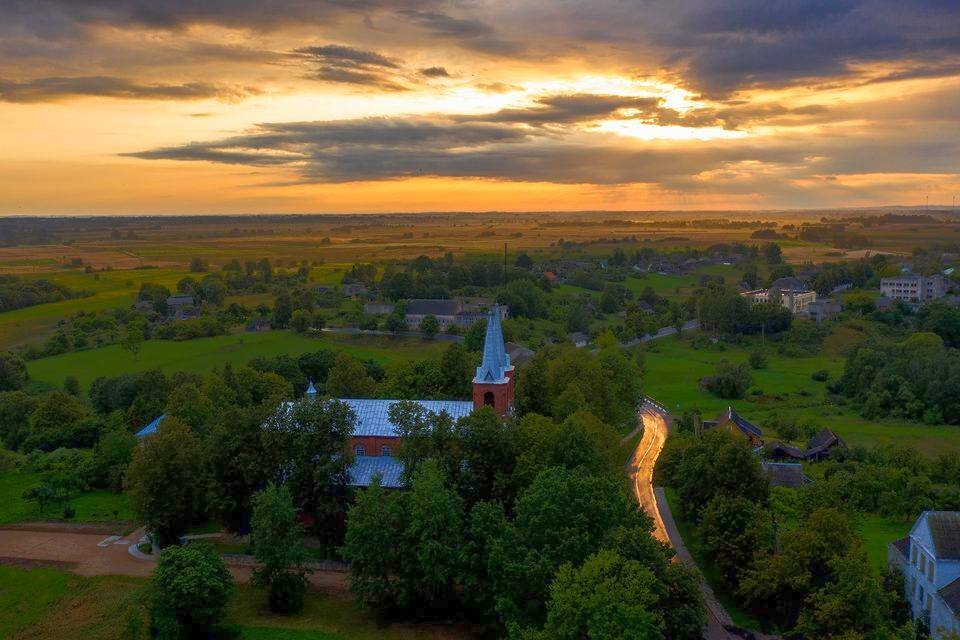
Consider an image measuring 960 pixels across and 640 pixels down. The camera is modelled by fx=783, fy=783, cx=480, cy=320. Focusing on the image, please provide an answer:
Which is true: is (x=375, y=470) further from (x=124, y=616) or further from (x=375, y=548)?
(x=124, y=616)

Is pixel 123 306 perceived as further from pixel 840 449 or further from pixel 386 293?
pixel 840 449

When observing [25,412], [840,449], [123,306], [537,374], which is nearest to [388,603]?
[537,374]

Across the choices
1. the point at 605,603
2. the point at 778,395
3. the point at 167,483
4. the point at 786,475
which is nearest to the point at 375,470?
the point at 167,483

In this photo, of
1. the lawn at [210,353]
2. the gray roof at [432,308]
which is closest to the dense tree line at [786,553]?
the lawn at [210,353]

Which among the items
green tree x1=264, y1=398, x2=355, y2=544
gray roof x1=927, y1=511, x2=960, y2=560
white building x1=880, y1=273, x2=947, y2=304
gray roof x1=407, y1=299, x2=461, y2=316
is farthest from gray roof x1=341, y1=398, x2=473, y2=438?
white building x1=880, y1=273, x2=947, y2=304

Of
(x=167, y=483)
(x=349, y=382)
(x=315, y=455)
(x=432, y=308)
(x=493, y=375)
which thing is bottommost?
(x=432, y=308)

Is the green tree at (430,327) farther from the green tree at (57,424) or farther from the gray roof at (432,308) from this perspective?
the green tree at (57,424)
